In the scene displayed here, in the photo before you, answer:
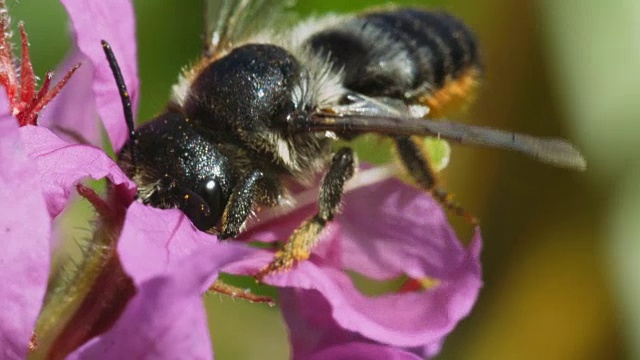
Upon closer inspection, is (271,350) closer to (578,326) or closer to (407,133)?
(578,326)

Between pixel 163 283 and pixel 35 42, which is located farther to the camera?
pixel 35 42

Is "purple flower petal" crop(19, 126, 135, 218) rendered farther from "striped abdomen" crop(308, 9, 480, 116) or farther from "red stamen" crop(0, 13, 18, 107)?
"striped abdomen" crop(308, 9, 480, 116)

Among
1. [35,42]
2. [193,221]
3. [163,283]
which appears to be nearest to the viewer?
[163,283]

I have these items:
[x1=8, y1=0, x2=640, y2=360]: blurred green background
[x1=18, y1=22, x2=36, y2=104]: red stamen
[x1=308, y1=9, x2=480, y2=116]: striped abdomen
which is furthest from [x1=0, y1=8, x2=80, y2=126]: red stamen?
[x1=8, y1=0, x2=640, y2=360]: blurred green background

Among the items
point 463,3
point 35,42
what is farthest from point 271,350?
point 463,3

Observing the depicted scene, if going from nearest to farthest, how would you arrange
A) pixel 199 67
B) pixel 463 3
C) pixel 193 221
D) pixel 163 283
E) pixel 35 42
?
pixel 163 283 → pixel 193 221 → pixel 199 67 → pixel 35 42 → pixel 463 3

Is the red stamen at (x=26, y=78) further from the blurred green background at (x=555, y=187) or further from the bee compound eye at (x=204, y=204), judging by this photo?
the blurred green background at (x=555, y=187)

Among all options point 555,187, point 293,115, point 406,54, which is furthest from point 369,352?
point 555,187
